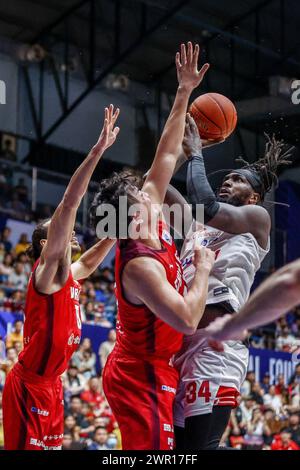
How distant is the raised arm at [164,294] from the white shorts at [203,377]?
1.71ft

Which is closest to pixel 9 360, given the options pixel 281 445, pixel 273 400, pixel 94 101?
pixel 281 445

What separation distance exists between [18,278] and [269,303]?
10.2 metres

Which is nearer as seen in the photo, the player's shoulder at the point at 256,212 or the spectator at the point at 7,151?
the player's shoulder at the point at 256,212

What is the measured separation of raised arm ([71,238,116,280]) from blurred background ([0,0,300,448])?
188 inches

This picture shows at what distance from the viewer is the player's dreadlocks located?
4.69m

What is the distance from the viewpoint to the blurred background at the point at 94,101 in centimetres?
1188

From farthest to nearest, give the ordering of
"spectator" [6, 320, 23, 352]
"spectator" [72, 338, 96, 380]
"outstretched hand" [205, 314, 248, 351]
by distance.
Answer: "spectator" [72, 338, 96, 380] < "spectator" [6, 320, 23, 352] < "outstretched hand" [205, 314, 248, 351]

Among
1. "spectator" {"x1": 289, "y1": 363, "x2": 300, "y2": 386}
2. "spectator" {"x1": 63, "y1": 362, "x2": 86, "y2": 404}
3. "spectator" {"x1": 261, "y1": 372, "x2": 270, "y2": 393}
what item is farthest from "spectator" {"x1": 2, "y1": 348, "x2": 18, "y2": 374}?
"spectator" {"x1": 289, "y1": 363, "x2": 300, "y2": 386}

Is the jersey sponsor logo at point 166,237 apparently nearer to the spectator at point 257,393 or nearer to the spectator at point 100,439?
the spectator at point 100,439

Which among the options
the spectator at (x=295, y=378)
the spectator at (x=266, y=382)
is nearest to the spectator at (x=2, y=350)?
the spectator at (x=266, y=382)

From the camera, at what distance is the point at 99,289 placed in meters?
14.2

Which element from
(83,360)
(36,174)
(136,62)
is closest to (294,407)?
(83,360)

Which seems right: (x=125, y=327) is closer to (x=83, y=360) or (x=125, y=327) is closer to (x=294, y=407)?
(x=83, y=360)

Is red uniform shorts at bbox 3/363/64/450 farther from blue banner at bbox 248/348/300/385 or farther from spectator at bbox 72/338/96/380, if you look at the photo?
blue banner at bbox 248/348/300/385
